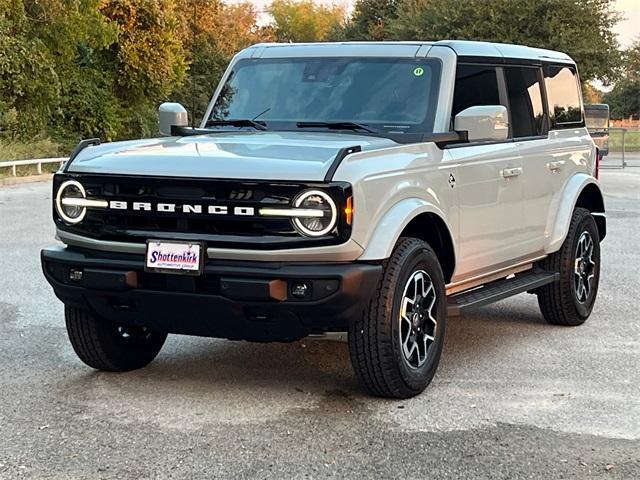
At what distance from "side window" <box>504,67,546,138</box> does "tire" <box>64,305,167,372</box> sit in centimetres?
301

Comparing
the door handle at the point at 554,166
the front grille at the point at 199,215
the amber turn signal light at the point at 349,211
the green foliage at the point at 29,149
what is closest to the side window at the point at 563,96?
the door handle at the point at 554,166

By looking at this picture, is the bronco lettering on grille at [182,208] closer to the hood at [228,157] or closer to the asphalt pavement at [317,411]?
the hood at [228,157]

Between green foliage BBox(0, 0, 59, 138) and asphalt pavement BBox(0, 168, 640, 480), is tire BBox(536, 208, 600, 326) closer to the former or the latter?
asphalt pavement BBox(0, 168, 640, 480)

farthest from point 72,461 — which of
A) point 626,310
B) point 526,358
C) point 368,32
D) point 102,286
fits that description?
point 368,32

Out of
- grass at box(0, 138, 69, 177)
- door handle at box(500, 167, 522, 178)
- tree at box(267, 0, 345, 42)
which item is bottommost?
grass at box(0, 138, 69, 177)

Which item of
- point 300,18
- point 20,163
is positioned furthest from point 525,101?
point 300,18

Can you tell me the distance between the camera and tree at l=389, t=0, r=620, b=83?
1476 inches

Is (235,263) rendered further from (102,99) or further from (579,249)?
(102,99)

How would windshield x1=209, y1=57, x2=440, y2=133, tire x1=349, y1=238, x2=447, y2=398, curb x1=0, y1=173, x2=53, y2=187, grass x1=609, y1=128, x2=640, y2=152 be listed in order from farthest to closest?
grass x1=609, y1=128, x2=640, y2=152 < curb x1=0, y1=173, x2=53, y2=187 < windshield x1=209, y1=57, x2=440, y2=133 < tire x1=349, y1=238, x2=447, y2=398

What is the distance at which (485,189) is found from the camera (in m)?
6.37

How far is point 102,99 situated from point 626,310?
113 feet

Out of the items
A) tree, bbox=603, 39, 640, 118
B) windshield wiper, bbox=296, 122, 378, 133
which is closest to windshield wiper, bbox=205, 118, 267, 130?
windshield wiper, bbox=296, 122, 378, 133

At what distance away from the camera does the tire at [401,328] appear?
5.17 m

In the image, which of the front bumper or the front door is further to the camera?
the front door
